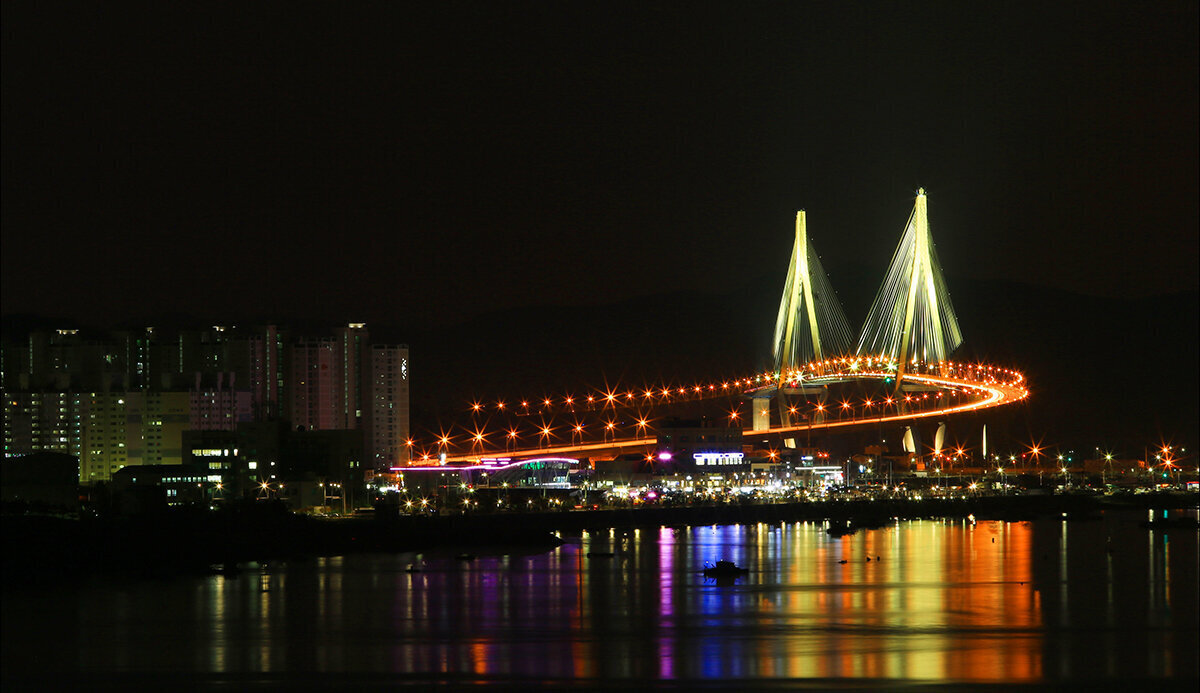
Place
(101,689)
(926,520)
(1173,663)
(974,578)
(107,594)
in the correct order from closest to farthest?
1. (101,689)
2. (1173,663)
3. (107,594)
4. (974,578)
5. (926,520)

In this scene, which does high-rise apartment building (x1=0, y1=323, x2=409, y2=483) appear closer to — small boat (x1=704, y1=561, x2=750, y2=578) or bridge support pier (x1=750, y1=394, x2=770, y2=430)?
bridge support pier (x1=750, y1=394, x2=770, y2=430)

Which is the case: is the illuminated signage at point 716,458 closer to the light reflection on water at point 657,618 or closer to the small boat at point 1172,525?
the small boat at point 1172,525

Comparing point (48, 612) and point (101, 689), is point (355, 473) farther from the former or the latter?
point (101, 689)

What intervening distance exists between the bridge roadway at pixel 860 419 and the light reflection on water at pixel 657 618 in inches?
828

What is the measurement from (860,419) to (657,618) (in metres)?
34.7

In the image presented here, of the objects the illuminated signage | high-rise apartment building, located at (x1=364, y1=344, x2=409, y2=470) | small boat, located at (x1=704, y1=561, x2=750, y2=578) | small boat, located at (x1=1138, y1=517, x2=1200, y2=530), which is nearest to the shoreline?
the illuminated signage

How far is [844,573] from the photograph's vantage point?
21625mm

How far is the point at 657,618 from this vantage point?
16.6 metres

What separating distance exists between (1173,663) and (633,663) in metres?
4.75

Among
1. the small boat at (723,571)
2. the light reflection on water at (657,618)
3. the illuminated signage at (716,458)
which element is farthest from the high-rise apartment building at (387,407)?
the small boat at (723,571)

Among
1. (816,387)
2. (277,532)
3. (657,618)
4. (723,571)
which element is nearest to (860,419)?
(816,387)

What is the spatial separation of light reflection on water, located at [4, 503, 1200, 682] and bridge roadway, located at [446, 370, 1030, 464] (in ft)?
69.0

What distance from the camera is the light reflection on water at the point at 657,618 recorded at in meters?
13.5

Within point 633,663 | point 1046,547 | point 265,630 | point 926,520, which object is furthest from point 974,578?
point 926,520
